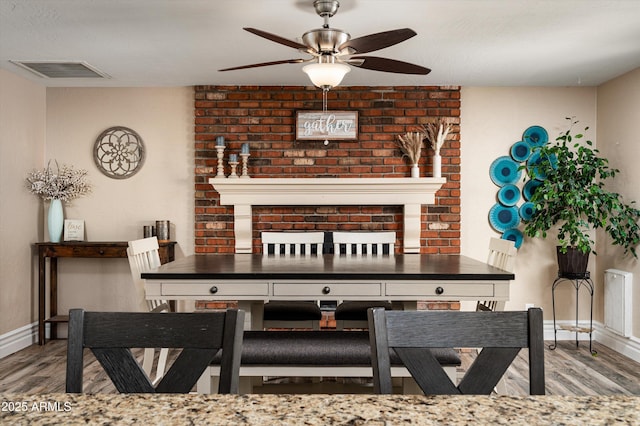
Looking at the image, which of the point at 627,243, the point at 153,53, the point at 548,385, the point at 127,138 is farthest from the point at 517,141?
the point at 127,138

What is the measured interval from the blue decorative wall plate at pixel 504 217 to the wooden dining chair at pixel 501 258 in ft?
4.52

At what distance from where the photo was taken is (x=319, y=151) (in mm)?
4914

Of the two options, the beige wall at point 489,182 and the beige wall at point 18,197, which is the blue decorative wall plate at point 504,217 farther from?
the beige wall at point 18,197

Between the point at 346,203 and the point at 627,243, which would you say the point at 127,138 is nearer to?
the point at 346,203

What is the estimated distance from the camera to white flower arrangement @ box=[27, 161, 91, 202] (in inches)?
185

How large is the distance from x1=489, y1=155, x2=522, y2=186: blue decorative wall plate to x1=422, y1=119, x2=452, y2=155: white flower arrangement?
552mm

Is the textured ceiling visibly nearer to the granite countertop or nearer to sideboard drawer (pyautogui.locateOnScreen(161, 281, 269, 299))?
sideboard drawer (pyautogui.locateOnScreen(161, 281, 269, 299))

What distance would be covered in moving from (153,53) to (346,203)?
2.00 metres

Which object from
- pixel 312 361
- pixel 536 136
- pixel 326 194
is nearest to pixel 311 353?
pixel 312 361

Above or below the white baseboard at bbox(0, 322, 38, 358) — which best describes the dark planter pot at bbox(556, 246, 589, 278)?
above

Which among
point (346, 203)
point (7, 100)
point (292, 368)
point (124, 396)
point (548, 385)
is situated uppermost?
point (7, 100)

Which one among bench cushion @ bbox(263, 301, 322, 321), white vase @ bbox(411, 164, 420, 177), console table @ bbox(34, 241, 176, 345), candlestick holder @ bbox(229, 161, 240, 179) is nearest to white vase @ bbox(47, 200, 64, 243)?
console table @ bbox(34, 241, 176, 345)

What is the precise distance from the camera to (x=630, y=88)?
4.36 m

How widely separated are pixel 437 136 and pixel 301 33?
1861 mm
